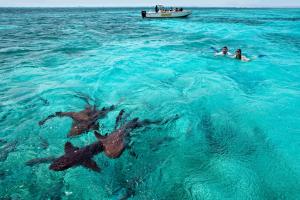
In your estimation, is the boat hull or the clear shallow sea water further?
the boat hull

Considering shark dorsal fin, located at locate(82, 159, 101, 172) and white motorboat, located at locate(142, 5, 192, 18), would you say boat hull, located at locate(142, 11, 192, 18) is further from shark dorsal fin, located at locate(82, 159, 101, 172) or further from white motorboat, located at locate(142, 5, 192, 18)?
shark dorsal fin, located at locate(82, 159, 101, 172)

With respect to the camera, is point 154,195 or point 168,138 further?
point 168,138

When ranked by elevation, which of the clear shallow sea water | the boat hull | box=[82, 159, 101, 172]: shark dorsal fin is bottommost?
the boat hull

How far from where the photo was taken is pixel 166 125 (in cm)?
766

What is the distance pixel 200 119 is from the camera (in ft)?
27.1

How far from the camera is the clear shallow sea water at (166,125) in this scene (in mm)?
5434

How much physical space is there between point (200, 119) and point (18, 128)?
5.54 meters

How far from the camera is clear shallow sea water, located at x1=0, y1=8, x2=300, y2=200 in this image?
17.8ft

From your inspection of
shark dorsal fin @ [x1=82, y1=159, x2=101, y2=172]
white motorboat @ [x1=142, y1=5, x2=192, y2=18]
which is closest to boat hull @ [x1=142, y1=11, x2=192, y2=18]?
white motorboat @ [x1=142, y1=5, x2=192, y2=18]

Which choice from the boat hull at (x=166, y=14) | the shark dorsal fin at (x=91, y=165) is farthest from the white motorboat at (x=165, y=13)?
the shark dorsal fin at (x=91, y=165)

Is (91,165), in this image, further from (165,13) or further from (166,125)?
(165,13)

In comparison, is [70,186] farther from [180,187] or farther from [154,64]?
[154,64]

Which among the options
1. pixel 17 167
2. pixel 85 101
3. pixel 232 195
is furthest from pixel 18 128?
pixel 232 195

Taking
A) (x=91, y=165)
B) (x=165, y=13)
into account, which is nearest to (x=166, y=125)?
(x=91, y=165)
